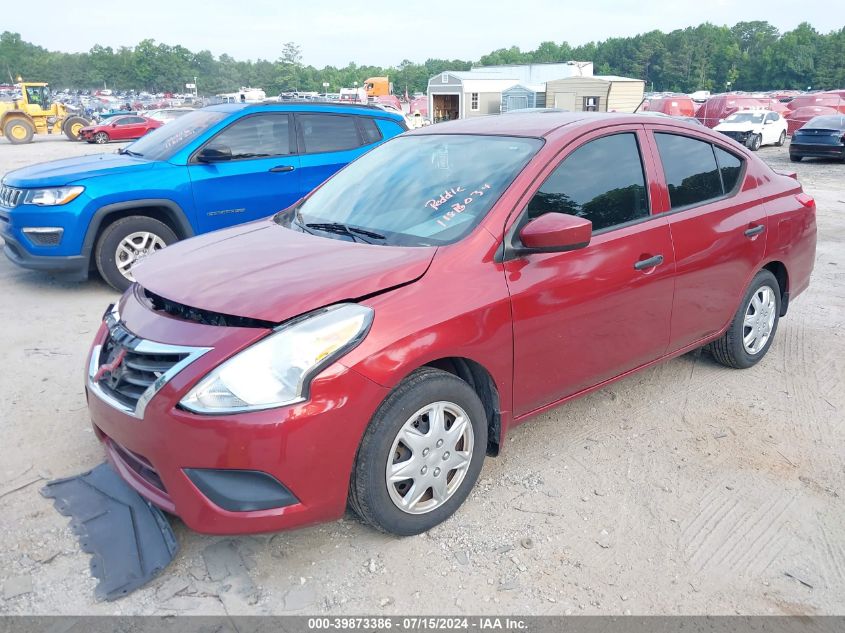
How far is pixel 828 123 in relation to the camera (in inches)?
743

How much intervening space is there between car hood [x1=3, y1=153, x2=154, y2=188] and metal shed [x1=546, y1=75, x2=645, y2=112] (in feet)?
130

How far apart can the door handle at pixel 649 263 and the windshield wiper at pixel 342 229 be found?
4.54 feet

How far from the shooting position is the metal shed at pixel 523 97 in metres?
49.1

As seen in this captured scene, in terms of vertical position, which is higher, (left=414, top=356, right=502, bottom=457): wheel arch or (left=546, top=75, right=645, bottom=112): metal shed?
(left=546, top=75, right=645, bottom=112): metal shed

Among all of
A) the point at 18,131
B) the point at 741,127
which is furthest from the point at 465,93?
the point at 18,131

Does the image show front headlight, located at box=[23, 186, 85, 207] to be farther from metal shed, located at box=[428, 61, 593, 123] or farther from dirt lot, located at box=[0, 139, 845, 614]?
metal shed, located at box=[428, 61, 593, 123]

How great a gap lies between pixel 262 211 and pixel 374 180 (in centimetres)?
339

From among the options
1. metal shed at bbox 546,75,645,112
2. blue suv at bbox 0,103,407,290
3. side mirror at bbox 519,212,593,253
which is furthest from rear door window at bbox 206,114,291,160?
metal shed at bbox 546,75,645,112

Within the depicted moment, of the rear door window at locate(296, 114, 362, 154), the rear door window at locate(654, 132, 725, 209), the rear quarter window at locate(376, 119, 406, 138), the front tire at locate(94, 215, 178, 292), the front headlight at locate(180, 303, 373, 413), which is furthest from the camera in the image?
the rear quarter window at locate(376, 119, 406, 138)

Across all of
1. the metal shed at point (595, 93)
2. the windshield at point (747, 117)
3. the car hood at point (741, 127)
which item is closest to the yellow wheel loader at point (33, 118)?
the car hood at point (741, 127)

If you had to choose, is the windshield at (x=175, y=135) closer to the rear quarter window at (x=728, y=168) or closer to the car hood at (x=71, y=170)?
the car hood at (x=71, y=170)

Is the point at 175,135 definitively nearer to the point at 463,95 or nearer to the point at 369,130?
the point at 369,130

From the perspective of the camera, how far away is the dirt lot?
8.48 feet

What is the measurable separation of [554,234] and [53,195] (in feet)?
16.5
